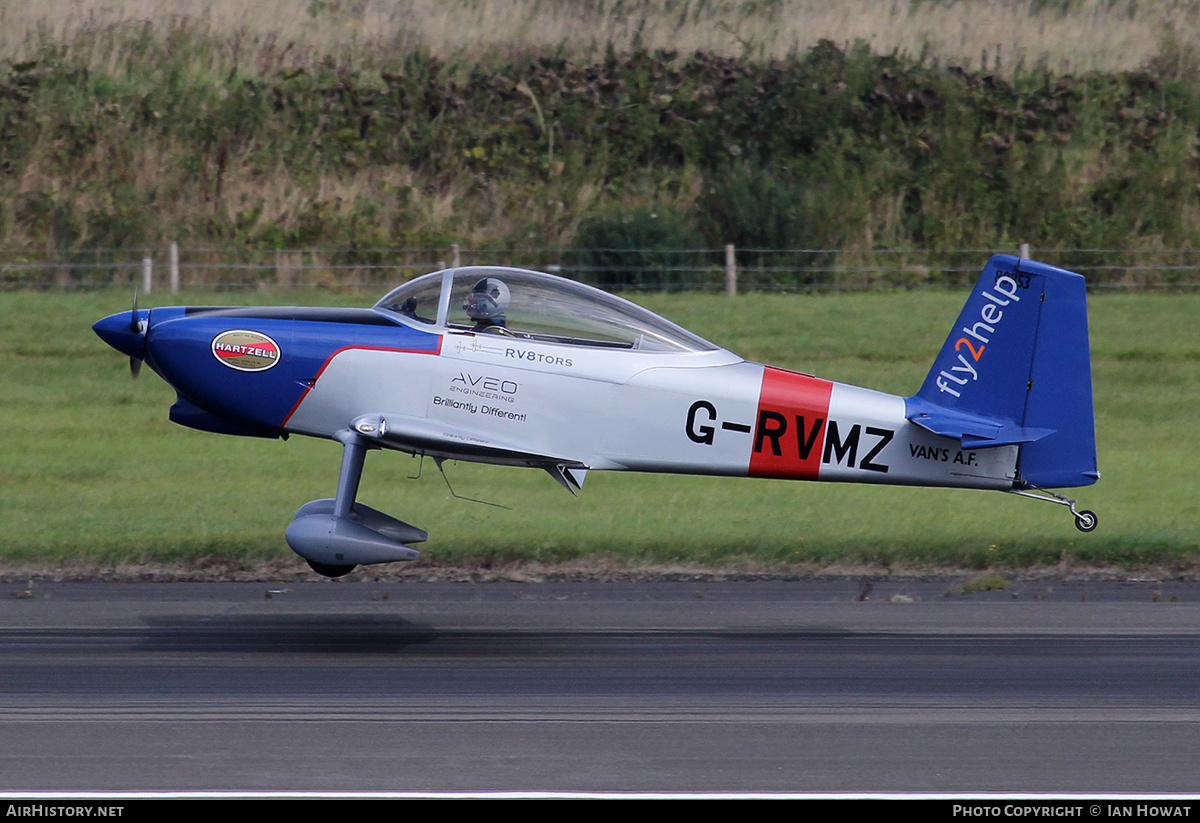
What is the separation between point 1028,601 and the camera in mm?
10695

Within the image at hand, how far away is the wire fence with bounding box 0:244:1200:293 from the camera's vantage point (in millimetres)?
24141

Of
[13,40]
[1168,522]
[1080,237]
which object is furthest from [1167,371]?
[13,40]

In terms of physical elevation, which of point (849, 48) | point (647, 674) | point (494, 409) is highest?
point (849, 48)

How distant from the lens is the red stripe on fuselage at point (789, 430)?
937 cm

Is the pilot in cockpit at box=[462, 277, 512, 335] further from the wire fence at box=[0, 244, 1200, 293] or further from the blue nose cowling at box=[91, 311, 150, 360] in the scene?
the wire fence at box=[0, 244, 1200, 293]

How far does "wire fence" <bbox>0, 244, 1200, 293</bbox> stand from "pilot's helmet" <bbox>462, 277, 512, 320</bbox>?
14095 millimetres

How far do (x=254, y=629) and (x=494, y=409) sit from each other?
2.24 metres

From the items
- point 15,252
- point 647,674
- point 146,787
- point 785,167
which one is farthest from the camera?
point 785,167

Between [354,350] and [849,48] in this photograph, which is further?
[849,48]

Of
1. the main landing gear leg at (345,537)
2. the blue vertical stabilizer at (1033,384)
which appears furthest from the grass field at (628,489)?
the main landing gear leg at (345,537)

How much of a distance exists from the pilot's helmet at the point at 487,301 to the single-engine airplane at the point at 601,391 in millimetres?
13

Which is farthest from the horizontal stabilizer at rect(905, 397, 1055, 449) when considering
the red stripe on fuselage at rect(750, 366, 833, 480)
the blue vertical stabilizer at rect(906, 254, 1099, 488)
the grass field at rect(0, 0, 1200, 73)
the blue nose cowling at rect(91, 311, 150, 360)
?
the grass field at rect(0, 0, 1200, 73)

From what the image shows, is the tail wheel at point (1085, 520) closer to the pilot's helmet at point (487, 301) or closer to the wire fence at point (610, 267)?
the pilot's helmet at point (487, 301)

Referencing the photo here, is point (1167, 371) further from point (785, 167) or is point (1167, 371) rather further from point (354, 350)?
point (354, 350)
